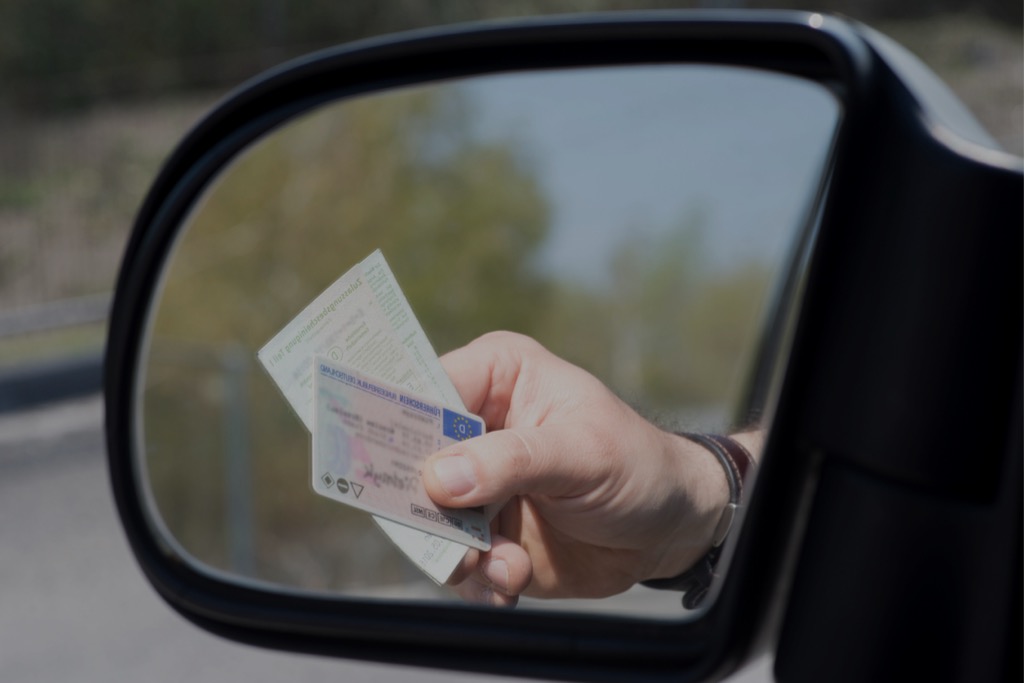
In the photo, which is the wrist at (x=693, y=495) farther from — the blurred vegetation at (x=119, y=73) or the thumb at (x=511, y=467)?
the blurred vegetation at (x=119, y=73)

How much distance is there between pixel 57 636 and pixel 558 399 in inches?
219

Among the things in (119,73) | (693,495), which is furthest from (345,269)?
(119,73)

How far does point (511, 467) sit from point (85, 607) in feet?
19.7

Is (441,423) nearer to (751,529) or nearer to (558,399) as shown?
(558,399)

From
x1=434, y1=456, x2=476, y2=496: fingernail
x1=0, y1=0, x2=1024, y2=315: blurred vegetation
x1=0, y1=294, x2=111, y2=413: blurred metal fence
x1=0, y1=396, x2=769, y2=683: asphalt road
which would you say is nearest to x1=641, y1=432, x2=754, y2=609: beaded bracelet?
x1=434, y1=456, x2=476, y2=496: fingernail

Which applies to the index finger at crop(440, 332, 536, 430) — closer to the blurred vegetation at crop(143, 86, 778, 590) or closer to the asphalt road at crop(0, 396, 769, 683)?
the blurred vegetation at crop(143, 86, 778, 590)

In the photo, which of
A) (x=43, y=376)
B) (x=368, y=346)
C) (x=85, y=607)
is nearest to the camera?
(x=368, y=346)

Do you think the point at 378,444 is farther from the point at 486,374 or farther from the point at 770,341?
the point at 770,341

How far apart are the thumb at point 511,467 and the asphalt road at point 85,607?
3.09m

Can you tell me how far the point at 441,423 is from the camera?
1.08 metres

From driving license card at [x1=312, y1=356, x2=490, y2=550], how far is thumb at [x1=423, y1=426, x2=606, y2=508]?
15 millimetres

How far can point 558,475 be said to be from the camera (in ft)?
3.63

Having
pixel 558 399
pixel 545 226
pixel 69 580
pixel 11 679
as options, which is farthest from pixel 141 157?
pixel 558 399

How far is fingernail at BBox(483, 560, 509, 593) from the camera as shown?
1143mm
